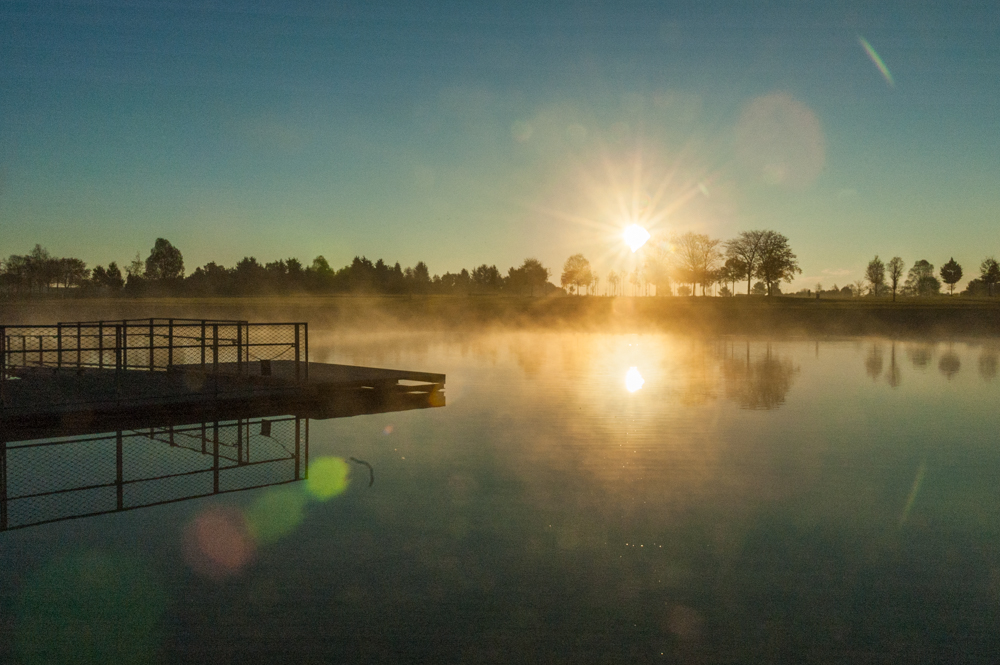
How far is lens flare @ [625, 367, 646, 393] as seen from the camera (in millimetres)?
20719

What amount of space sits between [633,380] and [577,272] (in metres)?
132

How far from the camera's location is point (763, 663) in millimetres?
5105

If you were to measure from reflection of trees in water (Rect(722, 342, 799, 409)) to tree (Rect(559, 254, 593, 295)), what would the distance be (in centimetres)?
12049

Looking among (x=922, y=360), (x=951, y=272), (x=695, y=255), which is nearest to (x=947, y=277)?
(x=951, y=272)

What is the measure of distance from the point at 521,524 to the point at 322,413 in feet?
31.0

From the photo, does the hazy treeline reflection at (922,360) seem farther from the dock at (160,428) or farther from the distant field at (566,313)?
the distant field at (566,313)

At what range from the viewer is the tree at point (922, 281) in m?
156

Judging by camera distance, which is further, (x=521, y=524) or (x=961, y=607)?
(x=521, y=524)

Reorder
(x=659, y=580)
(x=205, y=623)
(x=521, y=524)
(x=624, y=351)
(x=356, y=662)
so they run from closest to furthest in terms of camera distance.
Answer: (x=356, y=662)
(x=205, y=623)
(x=659, y=580)
(x=521, y=524)
(x=624, y=351)

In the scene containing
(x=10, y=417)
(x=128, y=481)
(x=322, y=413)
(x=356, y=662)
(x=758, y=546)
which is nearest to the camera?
(x=356, y=662)

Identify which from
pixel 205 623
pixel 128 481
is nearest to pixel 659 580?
pixel 205 623

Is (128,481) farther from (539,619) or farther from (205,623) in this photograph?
(539,619)

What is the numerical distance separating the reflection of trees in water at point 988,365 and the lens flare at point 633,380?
35.2ft

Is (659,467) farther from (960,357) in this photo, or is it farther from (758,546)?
(960,357)
